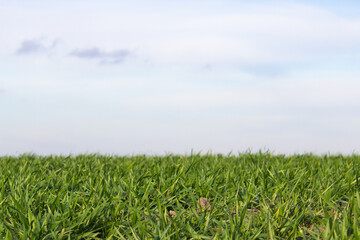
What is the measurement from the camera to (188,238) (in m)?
3.20

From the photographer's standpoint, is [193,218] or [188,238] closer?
[188,238]

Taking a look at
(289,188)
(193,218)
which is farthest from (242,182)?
(193,218)

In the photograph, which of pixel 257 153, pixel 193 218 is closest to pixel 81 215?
pixel 193 218

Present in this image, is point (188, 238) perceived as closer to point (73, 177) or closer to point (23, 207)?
point (23, 207)

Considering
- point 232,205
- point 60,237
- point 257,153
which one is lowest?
point 60,237

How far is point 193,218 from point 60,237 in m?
1.08

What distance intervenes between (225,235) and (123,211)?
3.40 feet

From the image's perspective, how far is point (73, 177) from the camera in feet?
15.5

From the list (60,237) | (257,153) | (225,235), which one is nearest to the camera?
(225,235)

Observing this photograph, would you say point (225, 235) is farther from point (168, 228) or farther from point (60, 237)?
point (60, 237)

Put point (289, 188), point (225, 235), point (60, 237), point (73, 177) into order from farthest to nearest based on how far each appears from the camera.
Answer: point (73, 177)
point (289, 188)
point (60, 237)
point (225, 235)

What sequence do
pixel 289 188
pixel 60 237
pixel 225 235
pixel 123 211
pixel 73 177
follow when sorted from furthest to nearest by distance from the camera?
pixel 73 177 → pixel 289 188 → pixel 123 211 → pixel 60 237 → pixel 225 235

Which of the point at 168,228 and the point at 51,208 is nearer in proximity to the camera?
the point at 168,228

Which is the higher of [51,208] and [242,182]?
[242,182]
